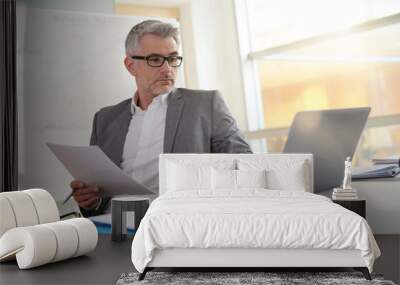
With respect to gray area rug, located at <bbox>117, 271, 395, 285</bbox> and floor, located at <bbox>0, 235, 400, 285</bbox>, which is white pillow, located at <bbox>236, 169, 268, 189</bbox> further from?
gray area rug, located at <bbox>117, 271, 395, 285</bbox>

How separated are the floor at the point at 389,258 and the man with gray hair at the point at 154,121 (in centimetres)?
130

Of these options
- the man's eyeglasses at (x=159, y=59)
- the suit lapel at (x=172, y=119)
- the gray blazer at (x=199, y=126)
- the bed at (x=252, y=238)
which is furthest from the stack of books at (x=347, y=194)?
the man's eyeglasses at (x=159, y=59)

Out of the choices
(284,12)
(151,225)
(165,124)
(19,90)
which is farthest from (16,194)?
(284,12)

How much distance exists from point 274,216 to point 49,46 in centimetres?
363

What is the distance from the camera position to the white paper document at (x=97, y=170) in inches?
182

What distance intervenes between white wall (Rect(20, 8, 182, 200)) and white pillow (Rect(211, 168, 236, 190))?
83.5 inches

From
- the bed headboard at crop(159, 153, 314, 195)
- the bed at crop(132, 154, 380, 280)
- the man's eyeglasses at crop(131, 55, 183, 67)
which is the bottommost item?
the bed at crop(132, 154, 380, 280)

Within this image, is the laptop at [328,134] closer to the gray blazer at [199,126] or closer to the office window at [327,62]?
the gray blazer at [199,126]

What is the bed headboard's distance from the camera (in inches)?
179

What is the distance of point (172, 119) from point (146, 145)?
34 cm

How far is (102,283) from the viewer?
335 centimetres

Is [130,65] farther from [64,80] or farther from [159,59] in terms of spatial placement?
[64,80]

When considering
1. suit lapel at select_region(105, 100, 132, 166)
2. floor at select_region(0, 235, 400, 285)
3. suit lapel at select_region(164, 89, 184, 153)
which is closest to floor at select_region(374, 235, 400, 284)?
floor at select_region(0, 235, 400, 285)

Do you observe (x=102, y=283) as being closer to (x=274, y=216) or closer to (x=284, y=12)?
(x=274, y=216)
